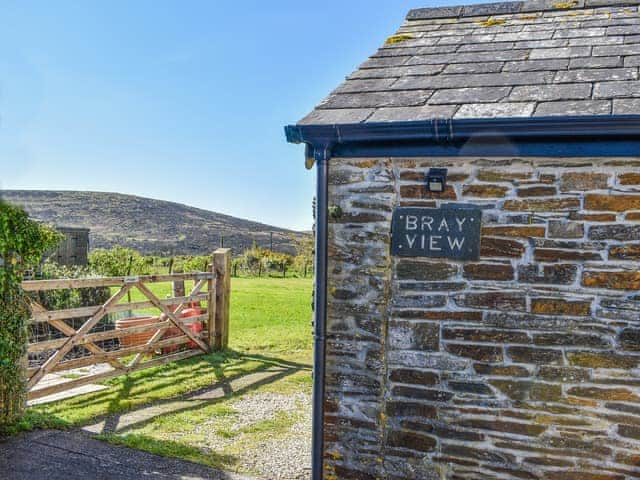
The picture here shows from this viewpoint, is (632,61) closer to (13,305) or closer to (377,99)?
(377,99)

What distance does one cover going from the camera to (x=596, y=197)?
11.6ft

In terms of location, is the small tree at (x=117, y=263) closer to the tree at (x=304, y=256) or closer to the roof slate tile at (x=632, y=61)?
the tree at (x=304, y=256)

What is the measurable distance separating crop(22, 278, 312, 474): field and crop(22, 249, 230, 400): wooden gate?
0.88 feet

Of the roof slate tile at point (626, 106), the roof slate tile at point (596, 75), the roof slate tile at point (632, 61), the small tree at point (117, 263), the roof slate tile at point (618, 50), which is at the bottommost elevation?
the small tree at point (117, 263)

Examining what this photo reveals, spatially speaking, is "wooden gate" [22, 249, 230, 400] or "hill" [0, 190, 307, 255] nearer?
"wooden gate" [22, 249, 230, 400]

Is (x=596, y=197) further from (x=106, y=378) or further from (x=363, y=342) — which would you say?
(x=106, y=378)

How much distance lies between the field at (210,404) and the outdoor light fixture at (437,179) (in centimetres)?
301

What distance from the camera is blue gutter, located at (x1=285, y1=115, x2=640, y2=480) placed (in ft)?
11.3

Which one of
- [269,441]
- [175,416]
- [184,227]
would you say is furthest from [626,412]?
[184,227]

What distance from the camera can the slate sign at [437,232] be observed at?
3762mm

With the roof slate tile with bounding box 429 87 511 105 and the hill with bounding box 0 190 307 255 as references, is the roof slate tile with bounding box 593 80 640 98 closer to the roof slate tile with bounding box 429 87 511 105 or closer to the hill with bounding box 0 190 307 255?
the roof slate tile with bounding box 429 87 511 105

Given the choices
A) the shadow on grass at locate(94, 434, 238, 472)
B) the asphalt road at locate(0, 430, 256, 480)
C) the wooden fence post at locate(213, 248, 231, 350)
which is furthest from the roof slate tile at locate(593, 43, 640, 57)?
the wooden fence post at locate(213, 248, 231, 350)

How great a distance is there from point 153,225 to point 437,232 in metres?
26.7

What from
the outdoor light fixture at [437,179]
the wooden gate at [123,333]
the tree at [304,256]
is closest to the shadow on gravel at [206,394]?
the wooden gate at [123,333]
